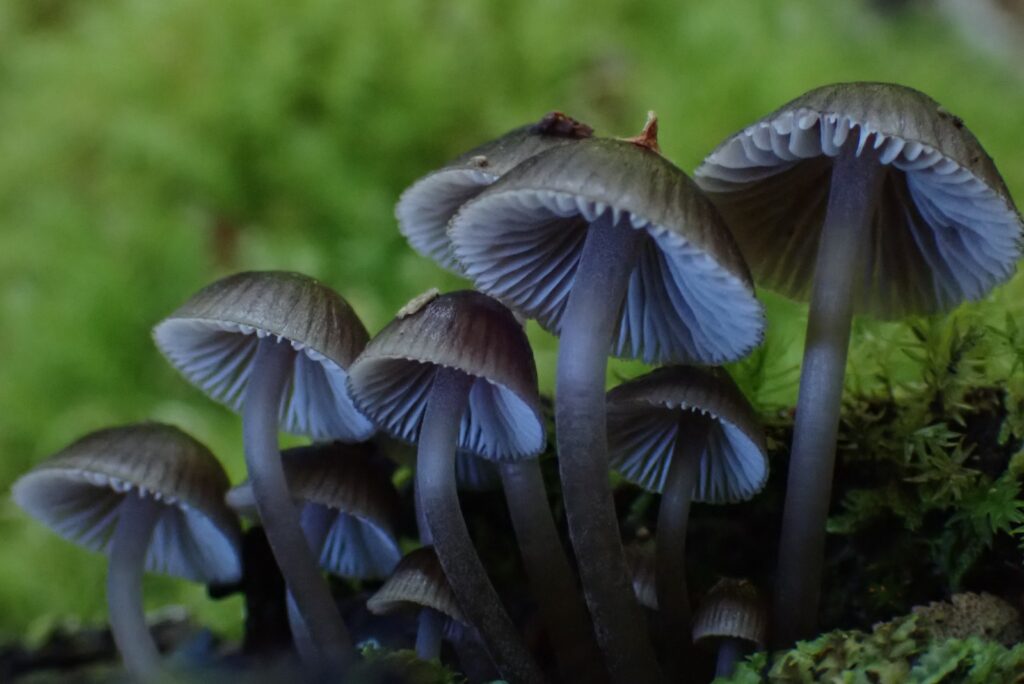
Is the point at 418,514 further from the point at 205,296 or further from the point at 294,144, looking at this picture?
the point at 294,144

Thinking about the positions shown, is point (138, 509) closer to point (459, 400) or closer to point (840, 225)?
point (459, 400)

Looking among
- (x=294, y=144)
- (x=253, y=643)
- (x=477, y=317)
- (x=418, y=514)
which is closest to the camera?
(x=477, y=317)

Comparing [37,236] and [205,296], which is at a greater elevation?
[37,236]

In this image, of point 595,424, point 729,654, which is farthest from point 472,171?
point 729,654

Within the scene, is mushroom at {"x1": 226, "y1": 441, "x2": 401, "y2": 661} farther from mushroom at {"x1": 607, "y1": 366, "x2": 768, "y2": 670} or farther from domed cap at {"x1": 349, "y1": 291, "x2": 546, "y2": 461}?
mushroom at {"x1": 607, "y1": 366, "x2": 768, "y2": 670}

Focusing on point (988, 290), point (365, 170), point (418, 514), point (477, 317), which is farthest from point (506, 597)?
point (365, 170)
